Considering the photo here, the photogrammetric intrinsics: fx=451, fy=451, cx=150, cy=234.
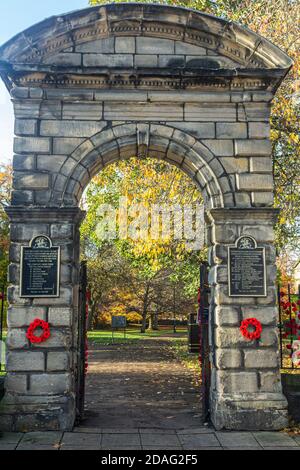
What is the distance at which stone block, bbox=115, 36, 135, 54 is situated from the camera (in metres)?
7.41

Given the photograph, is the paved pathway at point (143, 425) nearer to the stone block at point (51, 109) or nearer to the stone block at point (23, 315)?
the stone block at point (23, 315)

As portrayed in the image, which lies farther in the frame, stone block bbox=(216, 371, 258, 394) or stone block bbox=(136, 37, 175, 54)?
stone block bbox=(136, 37, 175, 54)

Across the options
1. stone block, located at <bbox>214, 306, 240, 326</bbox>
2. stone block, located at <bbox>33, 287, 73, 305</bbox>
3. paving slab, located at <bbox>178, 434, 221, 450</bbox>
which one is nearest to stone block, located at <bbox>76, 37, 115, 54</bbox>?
stone block, located at <bbox>33, 287, 73, 305</bbox>

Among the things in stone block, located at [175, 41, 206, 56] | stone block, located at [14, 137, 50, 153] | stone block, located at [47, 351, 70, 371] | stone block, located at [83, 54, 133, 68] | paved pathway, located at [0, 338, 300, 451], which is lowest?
paved pathway, located at [0, 338, 300, 451]

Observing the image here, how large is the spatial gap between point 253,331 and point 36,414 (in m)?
3.39

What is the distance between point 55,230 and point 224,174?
2.80m

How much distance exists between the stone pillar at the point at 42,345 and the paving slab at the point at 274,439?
2.66 m

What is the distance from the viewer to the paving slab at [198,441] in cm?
581

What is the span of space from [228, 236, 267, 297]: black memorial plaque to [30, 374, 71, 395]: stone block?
281cm

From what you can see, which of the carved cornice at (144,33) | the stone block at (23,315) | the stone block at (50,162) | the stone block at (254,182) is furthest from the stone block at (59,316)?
the carved cornice at (144,33)

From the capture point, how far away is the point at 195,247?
14.5 m

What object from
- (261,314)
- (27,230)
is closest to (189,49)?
(27,230)

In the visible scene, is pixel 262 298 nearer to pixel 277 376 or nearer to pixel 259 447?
pixel 277 376

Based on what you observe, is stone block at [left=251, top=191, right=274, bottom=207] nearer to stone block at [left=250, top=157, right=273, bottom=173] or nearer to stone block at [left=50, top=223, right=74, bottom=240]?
stone block at [left=250, top=157, right=273, bottom=173]
